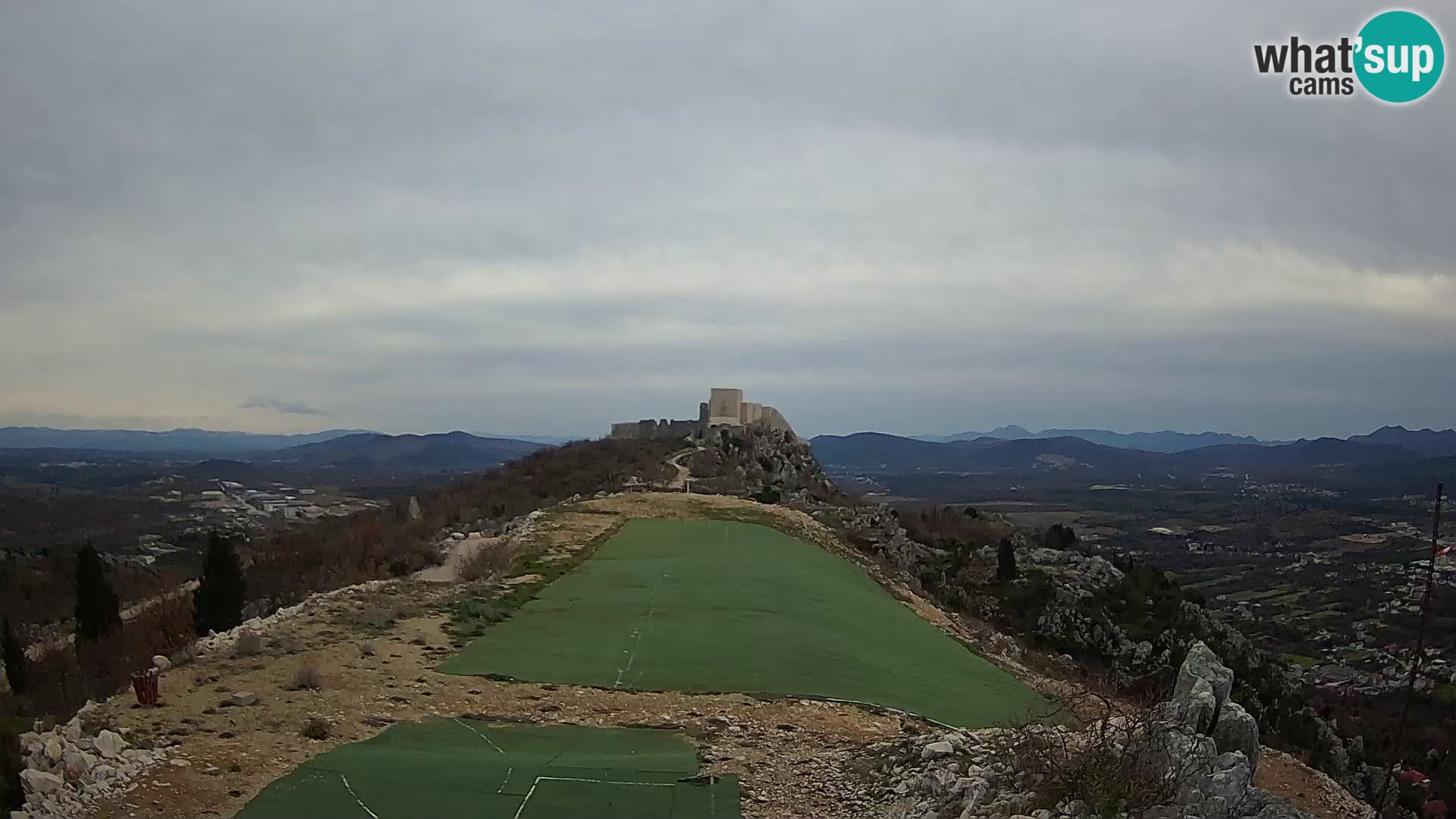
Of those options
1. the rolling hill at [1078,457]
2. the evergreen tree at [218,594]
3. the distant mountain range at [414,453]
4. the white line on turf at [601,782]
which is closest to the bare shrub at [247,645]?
the evergreen tree at [218,594]

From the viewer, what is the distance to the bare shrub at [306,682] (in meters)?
10.8

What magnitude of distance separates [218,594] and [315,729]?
8176 mm

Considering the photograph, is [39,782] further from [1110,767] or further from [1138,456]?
[1138,456]

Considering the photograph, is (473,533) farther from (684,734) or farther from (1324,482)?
(1324,482)

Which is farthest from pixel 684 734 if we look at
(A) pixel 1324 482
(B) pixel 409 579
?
(A) pixel 1324 482

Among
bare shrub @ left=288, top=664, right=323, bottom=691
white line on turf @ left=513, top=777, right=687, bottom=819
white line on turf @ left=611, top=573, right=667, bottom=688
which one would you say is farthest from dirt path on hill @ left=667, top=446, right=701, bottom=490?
white line on turf @ left=513, top=777, right=687, bottom=819

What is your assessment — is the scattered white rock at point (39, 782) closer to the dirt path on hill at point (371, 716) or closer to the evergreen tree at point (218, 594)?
the dirt path on hill at point (371, 716)

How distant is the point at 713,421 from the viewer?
211 ft

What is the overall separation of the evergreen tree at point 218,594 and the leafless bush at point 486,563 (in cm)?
436

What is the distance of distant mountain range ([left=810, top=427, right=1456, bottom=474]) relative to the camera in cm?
14488

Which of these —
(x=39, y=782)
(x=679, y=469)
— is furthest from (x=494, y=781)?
(x=679, y=469)

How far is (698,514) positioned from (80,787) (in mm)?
24189

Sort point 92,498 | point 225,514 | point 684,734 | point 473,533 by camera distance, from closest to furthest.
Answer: point 684,734
point 473,533
point 225,514
point 92,498

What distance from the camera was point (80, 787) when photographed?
292 inches
